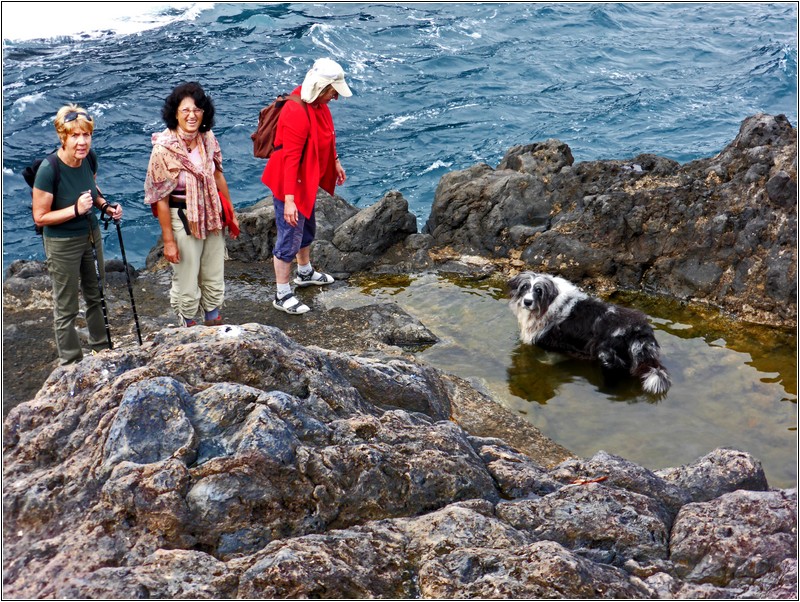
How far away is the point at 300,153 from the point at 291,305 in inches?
67.5

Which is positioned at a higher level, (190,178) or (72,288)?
(190,178)

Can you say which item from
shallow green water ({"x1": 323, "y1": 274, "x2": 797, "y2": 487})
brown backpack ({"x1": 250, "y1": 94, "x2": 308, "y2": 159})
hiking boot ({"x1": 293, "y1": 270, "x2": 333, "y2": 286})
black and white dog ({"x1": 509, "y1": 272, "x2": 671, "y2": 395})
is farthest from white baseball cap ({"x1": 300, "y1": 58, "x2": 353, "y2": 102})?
black and white dog ({"x1": 509, "y1": 272, "x2": 671, "y2": 395})

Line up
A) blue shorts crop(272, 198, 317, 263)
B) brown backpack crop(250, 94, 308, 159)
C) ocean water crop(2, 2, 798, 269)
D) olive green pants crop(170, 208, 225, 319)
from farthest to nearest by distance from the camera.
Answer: ocean water crop(2, 2, 798, 269), blue shorts crop(272, 198, 317, 263), brown backpack crop(250, 94, 308, 159), olive green pants crop(170, 208, 225, 319)

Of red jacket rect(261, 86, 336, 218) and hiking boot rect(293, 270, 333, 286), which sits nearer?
red jacket rect(261, 86, 336, 218)

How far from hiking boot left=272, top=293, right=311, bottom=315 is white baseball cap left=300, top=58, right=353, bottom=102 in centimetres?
219

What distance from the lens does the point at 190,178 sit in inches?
252

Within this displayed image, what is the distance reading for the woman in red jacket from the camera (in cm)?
733

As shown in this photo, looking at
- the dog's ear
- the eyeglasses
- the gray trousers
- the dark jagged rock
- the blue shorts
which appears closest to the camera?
the eyeglasses

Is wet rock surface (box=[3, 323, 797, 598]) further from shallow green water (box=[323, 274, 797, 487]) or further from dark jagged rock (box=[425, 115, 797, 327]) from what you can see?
dark jagged rock (box=[425, 115, 797, 327])

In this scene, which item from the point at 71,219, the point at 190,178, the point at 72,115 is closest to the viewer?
the point at 72,115

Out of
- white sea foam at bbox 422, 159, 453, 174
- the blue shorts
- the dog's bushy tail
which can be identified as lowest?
white sea foam at bbox 422, 159, 453, 174

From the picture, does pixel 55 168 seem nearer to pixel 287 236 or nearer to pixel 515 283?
pixel 287 236

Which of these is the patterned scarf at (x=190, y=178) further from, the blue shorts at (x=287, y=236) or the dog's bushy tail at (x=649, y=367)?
the dog's bushy tail at (x=649, y=367)

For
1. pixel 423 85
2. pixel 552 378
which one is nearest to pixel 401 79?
pixel 423 85
